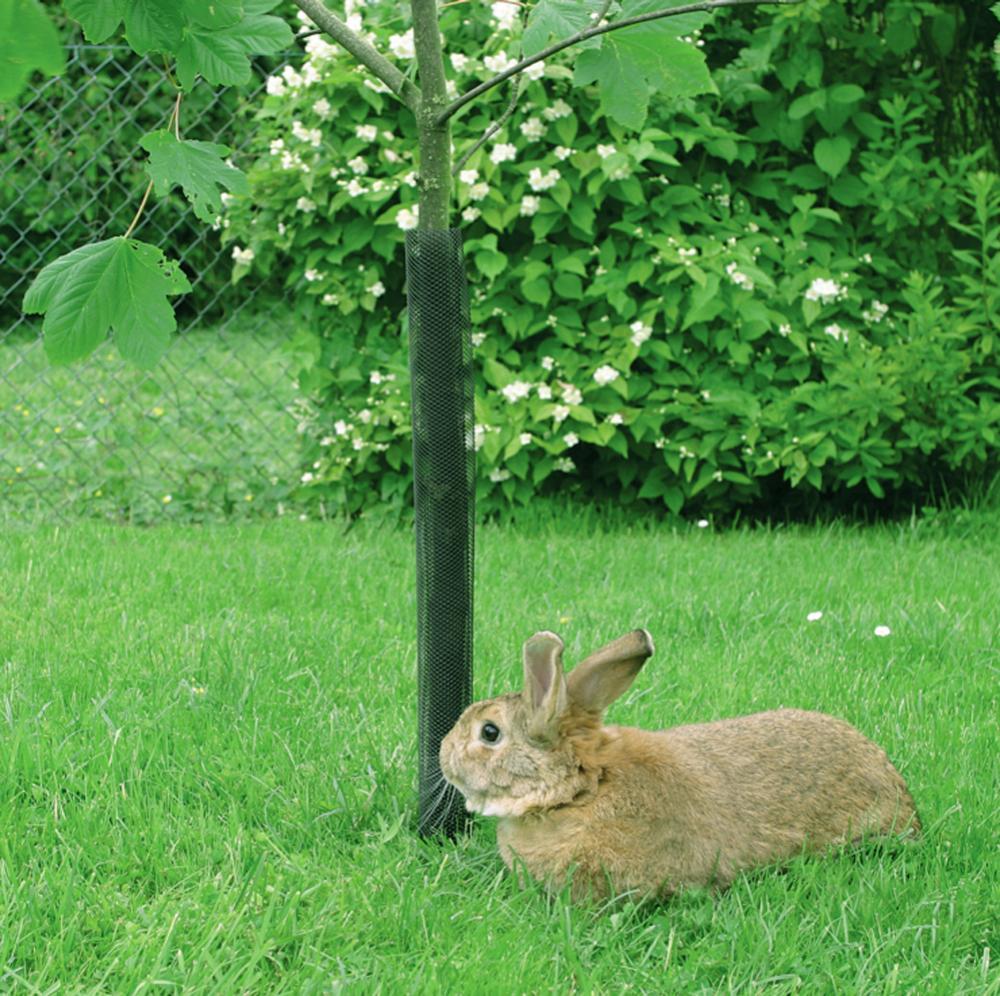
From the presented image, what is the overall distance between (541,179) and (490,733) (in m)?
3.63

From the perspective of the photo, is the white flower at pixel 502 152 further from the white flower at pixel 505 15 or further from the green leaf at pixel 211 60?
the green leaf at pixel 211 60

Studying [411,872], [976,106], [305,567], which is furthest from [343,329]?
[411,872]

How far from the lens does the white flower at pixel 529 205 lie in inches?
234

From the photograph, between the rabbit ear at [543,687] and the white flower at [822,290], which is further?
the white flower at [822,290]

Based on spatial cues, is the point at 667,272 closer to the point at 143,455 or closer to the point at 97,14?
the point at 143,455

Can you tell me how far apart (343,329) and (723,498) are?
1.91m

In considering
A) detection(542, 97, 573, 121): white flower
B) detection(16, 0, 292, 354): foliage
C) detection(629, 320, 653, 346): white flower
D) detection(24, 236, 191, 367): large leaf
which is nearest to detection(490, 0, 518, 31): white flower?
detection(542, 97, 573, 121): white flower

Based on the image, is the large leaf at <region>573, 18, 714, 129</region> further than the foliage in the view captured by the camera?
Yes

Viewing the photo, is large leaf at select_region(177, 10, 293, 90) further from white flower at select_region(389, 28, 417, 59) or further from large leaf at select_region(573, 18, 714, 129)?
white flower at select_region(389, 28, 417, 59)

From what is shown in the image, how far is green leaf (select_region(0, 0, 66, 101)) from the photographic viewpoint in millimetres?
1447

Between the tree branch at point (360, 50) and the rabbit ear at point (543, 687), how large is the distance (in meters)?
1.12

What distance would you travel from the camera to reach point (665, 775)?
273 cm

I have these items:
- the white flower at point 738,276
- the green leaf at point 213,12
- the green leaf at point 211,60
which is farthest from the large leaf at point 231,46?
the white flower at point 738,276

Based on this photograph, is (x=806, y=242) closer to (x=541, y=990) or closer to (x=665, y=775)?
(x=665, y=775)
